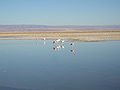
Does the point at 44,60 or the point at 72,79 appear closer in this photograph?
the point at 72,79

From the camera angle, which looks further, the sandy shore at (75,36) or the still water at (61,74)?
the sandy shore at (75,36)

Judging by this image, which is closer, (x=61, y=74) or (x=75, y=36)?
(x=61, y=74)

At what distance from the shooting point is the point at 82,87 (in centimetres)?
812

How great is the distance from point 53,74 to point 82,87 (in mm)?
2022

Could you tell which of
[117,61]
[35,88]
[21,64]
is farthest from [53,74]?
[117,61]

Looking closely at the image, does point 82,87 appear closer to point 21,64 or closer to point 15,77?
point 15,77

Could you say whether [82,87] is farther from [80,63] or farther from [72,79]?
[80,63]

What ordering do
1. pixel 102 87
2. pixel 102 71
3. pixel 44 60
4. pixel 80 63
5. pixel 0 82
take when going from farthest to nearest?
pixel 44 60 < pixel 80 63 < pixel 102 71 < pixel 0 82 < pixel 102 87

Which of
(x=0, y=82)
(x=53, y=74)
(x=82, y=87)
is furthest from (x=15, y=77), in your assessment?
(x=82, y=87)

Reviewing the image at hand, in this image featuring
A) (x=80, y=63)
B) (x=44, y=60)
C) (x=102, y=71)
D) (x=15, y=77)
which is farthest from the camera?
(x=44, y=60)

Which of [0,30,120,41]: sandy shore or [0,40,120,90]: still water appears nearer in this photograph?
[0,40,120,90]: still water

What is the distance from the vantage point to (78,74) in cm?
980

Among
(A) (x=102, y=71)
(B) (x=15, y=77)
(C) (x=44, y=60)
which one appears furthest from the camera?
(C) (x=44, y=60)

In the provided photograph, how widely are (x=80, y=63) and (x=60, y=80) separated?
3.27 meters
